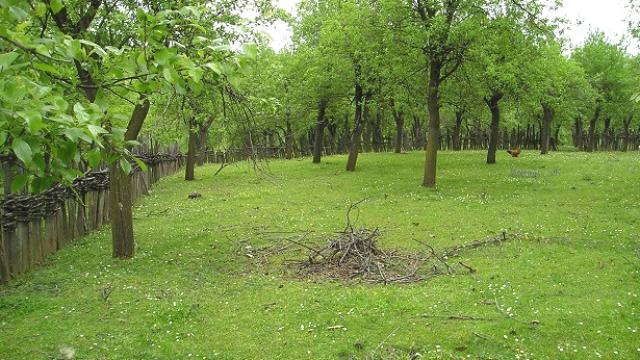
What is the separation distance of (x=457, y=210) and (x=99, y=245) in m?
11.6

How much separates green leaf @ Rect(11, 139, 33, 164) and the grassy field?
318cm

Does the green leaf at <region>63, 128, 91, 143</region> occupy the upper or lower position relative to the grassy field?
upper

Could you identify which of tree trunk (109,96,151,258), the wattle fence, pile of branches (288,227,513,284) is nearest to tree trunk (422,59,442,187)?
pile of branches (288,227,513,284)

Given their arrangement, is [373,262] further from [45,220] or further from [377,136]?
[377,136]

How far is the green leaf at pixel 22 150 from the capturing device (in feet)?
9.41

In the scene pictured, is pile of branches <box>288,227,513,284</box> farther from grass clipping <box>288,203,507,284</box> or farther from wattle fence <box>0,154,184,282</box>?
wattle fence <box>0,154,184,282</box>

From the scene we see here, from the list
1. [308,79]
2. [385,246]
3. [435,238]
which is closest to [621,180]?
[435,238]

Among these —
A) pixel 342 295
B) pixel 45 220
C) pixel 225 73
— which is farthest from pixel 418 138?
pixel 225 73

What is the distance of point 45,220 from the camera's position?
522 inches

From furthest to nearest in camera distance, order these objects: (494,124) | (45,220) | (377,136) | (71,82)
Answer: (377,136) → (494,124) → (45,220) → (71,82)

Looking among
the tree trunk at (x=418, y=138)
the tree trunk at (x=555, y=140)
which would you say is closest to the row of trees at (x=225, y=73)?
the tree trunk at (x=555, y=140)

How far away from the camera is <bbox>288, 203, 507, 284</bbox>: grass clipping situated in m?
11.2

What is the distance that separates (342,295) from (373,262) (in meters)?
2.29

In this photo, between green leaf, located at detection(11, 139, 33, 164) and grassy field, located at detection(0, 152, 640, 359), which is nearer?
green leaf, located at detection(11, 139, 33, 164)
